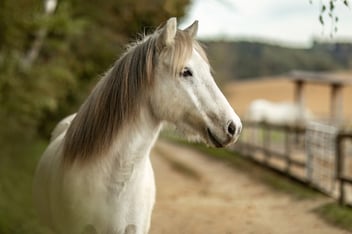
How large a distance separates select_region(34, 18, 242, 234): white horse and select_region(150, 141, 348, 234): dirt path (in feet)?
7.30

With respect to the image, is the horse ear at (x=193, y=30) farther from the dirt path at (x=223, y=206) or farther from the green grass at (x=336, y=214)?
the green grass at (x=336, y=214)

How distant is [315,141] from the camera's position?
40.2 ft

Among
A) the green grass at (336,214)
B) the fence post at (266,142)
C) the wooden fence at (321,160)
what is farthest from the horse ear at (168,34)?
the fence post at (266,142)

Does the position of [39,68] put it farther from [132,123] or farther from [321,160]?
[132,123]

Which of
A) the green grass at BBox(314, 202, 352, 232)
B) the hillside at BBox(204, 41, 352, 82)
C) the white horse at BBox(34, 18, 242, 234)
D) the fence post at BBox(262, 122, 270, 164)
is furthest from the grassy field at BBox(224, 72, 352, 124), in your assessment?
the white horse at BBox(34, 18, 242, 234)

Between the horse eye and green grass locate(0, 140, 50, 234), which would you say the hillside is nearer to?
A: green grass locate(0, 140, 50, 234)

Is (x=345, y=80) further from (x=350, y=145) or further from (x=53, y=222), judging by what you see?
(x=53, y=222)

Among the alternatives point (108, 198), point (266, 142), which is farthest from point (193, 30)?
point (266, 142)

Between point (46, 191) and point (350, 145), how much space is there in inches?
354

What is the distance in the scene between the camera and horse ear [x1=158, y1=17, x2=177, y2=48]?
408 cm

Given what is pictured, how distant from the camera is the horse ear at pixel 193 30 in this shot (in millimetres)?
4297

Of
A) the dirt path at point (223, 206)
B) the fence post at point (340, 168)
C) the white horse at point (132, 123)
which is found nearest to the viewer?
the white horse at point (132, 123)

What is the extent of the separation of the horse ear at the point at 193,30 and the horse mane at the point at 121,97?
54 mm

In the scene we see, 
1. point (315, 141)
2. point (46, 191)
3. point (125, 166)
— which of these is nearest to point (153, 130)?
point (125, 166)
